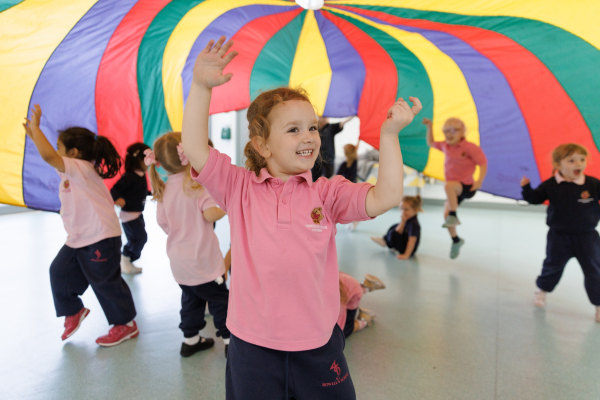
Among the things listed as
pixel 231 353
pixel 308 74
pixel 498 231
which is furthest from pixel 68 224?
pixel 498 231

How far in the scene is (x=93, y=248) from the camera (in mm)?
1994

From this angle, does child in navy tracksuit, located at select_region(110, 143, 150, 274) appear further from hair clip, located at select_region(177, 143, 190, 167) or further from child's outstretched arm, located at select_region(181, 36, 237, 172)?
child's outstretched arm, located at select_region(181, 36, 237, 172)

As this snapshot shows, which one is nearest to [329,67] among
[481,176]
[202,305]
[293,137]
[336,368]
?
[481,176]

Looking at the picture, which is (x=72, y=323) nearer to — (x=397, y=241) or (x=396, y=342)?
(x=396, y=342)

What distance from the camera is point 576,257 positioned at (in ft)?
8.44

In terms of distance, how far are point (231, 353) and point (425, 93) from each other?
246cm

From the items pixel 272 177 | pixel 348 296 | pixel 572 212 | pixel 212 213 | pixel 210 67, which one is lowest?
pixel 348 296

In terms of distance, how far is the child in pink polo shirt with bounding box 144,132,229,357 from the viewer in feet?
6.05

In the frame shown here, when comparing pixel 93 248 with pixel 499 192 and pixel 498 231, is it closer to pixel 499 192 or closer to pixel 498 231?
pixel 499 192

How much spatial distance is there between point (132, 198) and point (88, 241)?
809 millimetres

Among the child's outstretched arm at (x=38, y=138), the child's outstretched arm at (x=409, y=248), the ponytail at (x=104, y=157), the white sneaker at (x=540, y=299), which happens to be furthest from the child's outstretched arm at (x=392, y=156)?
the child's outstretched arm at (x=409, y=248)

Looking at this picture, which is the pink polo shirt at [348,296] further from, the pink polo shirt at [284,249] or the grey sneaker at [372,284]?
the pink polo shirt at [284,249]

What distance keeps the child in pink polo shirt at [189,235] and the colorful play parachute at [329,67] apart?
2.13 ft

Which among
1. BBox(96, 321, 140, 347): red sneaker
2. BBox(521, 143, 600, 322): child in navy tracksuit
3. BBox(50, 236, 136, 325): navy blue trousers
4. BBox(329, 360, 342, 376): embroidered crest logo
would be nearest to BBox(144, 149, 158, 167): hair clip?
BBox(50, 236, 136, 325): navy blue trousers
